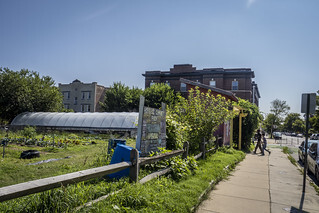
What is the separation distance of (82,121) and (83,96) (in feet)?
101

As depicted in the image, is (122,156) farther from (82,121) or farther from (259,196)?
(82,121)

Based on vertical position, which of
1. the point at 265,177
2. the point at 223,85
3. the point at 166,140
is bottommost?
the point at 265,177

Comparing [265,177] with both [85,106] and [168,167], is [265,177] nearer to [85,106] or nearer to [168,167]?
[168,167]

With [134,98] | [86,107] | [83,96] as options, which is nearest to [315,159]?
[134,98]

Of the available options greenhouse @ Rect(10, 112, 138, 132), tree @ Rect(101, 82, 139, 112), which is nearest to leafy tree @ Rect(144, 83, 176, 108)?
tree @ Rect(101, 82, 139, 112)

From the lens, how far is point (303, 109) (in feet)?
24.4

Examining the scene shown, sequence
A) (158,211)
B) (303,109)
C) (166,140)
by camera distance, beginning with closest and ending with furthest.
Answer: (158,211) → (303,109) → (166,140)

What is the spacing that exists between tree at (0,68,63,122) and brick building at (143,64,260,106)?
19.9 m

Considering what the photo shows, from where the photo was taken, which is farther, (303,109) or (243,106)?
(243,106)

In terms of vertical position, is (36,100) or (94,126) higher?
(36,100)

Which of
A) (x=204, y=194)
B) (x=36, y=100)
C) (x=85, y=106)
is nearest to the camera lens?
(x=204, y=194)

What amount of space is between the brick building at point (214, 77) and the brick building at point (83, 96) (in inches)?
546

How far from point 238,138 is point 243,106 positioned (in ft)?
8.64

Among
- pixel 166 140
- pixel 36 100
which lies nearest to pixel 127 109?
pixel 36 100
